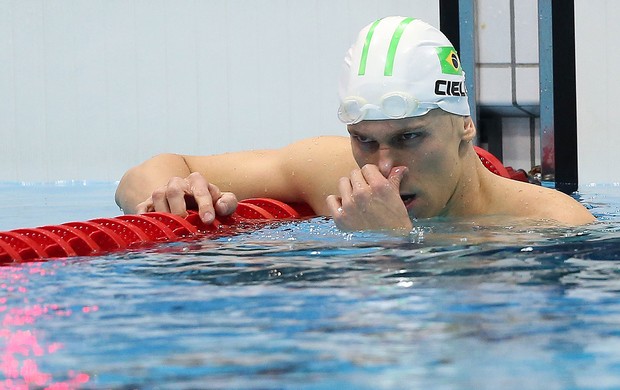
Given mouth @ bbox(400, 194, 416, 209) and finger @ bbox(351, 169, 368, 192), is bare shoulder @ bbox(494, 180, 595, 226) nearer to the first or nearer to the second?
mouth @ bbox(400, 194, 416, 209)

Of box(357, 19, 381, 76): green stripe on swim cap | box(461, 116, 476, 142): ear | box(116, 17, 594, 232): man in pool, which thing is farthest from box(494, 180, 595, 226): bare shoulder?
box(357, 19, 381, 76): green stripe on swim cap

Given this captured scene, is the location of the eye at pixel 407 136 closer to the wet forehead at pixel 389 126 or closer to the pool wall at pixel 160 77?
the wet forehead at pixel 389 126

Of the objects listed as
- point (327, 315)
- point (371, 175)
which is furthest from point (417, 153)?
point (327, 315)

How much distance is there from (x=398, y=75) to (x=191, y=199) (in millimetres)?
784

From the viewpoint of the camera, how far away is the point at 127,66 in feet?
22.4

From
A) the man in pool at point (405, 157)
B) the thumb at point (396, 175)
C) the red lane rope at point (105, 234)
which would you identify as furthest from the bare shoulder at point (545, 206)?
the red lane rope at point (105, 234)

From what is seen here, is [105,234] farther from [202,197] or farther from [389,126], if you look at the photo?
[389,126]

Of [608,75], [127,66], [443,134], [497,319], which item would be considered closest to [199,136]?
[127,66]

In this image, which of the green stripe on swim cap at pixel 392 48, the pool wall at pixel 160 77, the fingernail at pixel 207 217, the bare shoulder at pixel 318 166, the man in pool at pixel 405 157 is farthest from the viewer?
the pool wall at pixel 160 77

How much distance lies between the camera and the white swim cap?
2637 millimetres

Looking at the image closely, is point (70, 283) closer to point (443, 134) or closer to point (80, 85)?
point (443, 134)

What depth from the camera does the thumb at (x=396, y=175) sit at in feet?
8.38

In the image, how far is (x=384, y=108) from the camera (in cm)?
261

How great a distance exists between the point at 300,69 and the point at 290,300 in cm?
508
